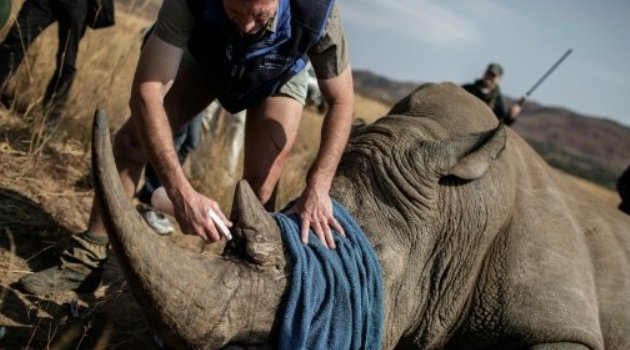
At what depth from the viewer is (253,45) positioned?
3.16 m

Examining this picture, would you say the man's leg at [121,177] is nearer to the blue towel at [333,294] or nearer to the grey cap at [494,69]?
the blue towel at [333,294]

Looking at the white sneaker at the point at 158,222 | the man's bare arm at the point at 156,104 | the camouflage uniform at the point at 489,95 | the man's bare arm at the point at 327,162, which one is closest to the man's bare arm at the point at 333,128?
the man's bare arm at the point at 327,162

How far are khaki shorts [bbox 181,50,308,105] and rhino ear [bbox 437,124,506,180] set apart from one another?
1.08m

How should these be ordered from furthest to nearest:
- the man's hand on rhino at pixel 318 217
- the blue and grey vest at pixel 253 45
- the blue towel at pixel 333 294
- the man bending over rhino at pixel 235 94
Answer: the blue and grey vest at pixel 253 45 → the man bending over rhino at pixel 235 94 → the man's hand on rhino at pixel 318 217 → the blue towel at pixel 333 294

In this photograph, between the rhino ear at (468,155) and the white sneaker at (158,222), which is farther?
Result: the white sneaker at (158,222)

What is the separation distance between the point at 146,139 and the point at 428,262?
4.53ft

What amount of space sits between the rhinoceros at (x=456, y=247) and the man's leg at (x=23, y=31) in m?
3.39

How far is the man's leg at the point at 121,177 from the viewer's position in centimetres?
380

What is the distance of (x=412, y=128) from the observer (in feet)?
10.5

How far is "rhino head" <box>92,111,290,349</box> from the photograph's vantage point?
6.34ft

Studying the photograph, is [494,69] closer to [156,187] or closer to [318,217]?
[156,187]

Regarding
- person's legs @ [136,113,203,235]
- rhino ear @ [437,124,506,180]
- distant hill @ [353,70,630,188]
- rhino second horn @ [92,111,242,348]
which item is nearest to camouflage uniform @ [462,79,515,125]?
person's legs @ [136,113,203,235]

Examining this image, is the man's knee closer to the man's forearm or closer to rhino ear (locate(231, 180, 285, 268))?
the man's forearm

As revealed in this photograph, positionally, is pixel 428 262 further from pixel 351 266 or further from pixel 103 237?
pixel 103 237
